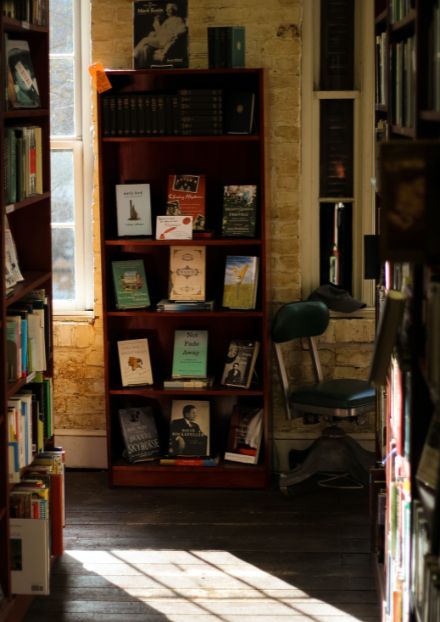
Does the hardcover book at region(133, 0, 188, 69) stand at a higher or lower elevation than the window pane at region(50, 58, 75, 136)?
higher

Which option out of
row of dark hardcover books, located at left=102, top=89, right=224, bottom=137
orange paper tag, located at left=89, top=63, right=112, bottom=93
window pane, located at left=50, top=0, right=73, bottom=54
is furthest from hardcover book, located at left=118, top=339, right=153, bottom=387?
window pane, located at left=50, top=0, right=73, bottom=54

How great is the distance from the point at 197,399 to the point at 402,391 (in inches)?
113

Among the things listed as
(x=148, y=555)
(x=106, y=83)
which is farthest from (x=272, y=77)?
(x=148, y=555)

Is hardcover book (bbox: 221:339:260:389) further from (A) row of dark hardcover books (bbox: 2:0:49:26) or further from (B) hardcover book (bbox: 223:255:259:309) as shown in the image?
(A) row of dark hardcover books (bbox: 2:0:49:26)

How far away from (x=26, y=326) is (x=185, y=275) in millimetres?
1627

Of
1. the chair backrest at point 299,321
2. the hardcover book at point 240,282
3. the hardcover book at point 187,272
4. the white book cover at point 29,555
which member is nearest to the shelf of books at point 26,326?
the white book cover at point 29,555

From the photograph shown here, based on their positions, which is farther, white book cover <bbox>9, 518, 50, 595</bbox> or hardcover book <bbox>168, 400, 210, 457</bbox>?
hardcover book <bbox>168, 400, 210, 457</bbox>

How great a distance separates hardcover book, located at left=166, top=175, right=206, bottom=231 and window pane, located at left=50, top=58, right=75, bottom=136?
2.41 ft

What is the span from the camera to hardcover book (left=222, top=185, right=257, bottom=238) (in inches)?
235

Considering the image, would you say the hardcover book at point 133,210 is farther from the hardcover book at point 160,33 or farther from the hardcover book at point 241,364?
the hardcover book at point 241,364

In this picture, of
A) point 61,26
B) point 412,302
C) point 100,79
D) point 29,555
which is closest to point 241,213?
point 100,79

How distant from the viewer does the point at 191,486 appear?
6.11 metres

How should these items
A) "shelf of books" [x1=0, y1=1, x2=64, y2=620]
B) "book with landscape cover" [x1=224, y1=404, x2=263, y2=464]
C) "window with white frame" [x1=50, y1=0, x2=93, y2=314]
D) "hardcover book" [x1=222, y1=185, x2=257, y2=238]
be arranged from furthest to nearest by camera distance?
"window with white frame" [x1=50, y1=0, x2=93, y2=314] < "book with landscape cover" [x1=224, y1=404, x2=263, y2=464] < "hardcover book" [x1=222, y1=185, x2=257, y2=238] < "shelf of books" [x1=0, y1=1, x2=64, y2=620]

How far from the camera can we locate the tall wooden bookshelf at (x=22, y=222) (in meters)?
4.14
